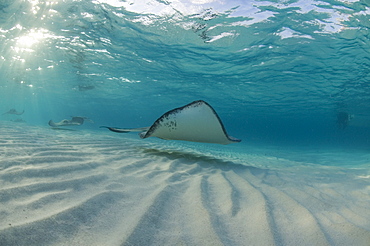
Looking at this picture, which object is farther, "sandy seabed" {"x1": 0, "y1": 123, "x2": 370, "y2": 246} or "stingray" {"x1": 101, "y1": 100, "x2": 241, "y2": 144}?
"stingray" {"x1": 101, "y1": 100, "x2": 241, "y2": 144}

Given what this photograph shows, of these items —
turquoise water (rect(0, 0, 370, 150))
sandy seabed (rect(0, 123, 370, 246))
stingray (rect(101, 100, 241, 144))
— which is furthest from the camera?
turquoise water (rect(0, 0, 370, 150))

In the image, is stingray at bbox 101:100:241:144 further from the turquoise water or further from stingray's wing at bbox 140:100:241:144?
the turquoise water

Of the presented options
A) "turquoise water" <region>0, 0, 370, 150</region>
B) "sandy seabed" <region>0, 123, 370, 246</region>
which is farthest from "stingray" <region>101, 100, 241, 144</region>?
"turquoise water" <region>0, 0, 370, 150</region>

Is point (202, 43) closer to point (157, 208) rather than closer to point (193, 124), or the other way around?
point (193, 124)

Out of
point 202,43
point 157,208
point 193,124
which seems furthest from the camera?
point 202,43

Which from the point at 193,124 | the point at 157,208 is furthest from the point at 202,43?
the point at 157,208

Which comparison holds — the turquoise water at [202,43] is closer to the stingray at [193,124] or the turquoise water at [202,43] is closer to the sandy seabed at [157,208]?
the stingray at [193,124]

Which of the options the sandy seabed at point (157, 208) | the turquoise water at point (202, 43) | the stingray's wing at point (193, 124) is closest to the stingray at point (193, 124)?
the stingray's wing at point (193, 124)

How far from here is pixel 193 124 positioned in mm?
4152

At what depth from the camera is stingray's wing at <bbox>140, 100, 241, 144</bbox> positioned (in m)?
3.88

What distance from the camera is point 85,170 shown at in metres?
2.86

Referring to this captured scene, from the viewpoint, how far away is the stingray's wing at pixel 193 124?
12.7ft

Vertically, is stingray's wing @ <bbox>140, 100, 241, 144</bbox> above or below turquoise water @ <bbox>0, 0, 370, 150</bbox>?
below

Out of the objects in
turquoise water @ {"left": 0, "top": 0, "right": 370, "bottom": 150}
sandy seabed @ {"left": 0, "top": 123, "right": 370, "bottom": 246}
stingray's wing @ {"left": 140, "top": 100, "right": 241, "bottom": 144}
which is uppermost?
turquoise water @ {"left": 0, "top": 0, "right": 370, "bottom": 150}
